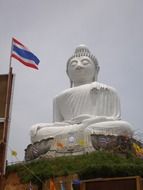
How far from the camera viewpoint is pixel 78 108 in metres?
16.4

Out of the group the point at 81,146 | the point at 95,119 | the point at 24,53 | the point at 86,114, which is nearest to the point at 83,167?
the point at 81,146

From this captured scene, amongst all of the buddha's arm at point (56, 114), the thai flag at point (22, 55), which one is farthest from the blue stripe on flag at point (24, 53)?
the buddha's arm at point (56, 114)

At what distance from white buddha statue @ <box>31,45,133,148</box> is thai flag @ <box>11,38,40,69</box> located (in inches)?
210

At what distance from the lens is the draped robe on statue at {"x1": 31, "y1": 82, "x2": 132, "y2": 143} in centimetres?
1427

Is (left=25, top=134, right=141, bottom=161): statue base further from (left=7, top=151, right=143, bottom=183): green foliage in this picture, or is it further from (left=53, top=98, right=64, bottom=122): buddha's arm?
(left=53, top=98, right=64, bottom=122): buddha's arm

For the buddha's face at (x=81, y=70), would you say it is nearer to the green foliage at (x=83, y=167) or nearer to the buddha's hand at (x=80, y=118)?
the buddha's hand at (x=80, y=118)

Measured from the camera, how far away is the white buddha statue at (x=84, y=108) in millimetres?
14312

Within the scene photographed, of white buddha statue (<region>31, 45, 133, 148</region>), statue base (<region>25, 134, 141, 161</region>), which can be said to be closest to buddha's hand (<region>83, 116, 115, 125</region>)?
white buddha statue (<region>31, 45, 133, 148</region>)

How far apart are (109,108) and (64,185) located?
5.48 m

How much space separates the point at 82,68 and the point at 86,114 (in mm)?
2535

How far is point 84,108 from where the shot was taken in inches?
641

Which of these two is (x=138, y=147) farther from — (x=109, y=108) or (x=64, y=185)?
(x=64, y=185)

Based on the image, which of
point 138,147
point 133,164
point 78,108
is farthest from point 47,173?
point 78,108

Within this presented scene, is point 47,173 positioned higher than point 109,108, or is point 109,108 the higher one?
point 109,108
